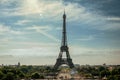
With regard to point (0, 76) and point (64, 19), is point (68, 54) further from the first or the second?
point (0, 76)

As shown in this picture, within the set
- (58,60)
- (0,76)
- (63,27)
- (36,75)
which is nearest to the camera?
(0,76)

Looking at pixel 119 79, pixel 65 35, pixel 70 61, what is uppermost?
pixel 65 35

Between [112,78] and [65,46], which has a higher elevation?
[65,46]

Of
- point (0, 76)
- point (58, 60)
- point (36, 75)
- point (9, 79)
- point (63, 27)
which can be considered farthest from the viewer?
point (58, 60)

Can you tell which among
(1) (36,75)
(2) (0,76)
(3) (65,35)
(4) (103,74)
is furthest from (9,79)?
(4) (103,74)

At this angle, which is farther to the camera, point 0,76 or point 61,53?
point 61,53

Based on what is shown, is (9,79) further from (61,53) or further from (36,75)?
(61,53)

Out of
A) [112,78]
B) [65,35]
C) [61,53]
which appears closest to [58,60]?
[61,53]

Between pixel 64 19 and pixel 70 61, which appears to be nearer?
pixel 64 19

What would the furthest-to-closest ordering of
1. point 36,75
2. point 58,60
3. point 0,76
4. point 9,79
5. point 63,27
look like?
point 58,60, point 63,27, point 36,75, point 0,76, point 9,79
